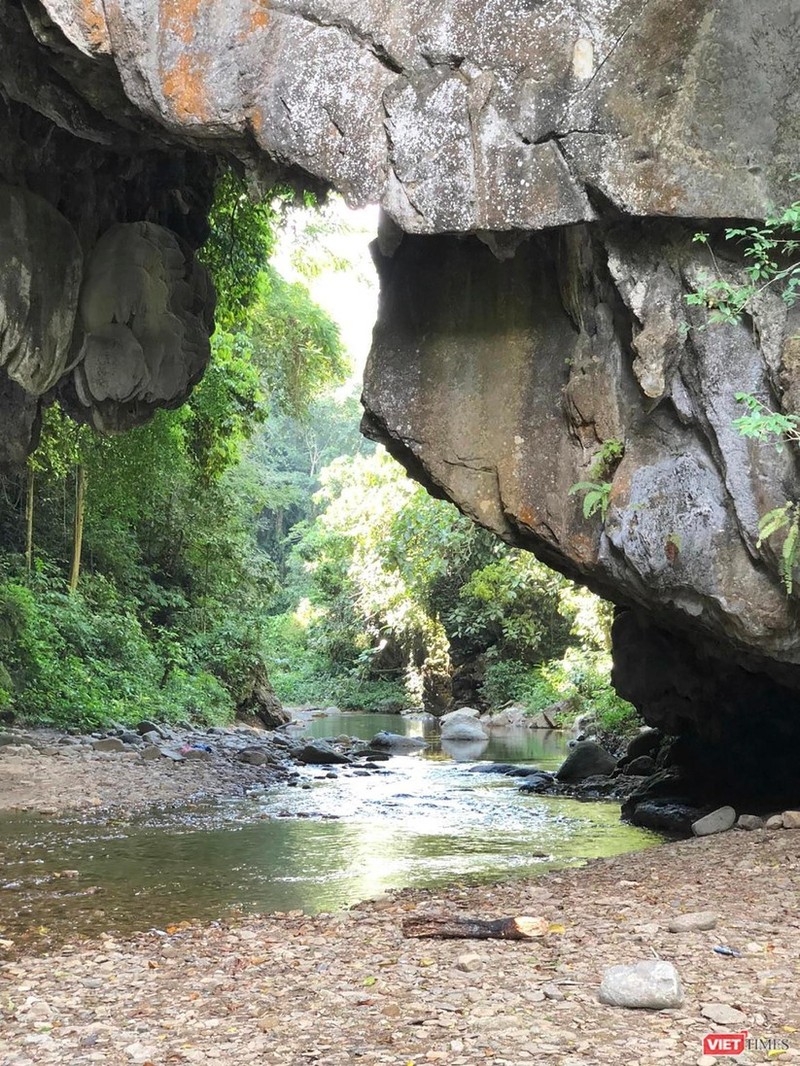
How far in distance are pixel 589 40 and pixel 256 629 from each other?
1544 cm

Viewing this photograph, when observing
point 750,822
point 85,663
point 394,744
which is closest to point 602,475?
point 750,822

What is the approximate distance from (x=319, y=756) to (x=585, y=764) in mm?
4145

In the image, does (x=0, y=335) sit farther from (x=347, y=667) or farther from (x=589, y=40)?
(x=347, y=667)

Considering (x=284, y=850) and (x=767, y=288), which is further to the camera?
(x=284, y=850)

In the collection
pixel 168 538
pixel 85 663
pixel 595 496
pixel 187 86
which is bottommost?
Answer: pixel 85 663

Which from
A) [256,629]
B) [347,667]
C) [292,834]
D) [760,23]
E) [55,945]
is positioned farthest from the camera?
[347,667]

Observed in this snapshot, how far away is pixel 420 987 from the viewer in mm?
4055

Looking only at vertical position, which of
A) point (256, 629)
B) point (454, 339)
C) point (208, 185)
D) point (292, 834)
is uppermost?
point (208, 185)

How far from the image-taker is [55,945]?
17.0 feet

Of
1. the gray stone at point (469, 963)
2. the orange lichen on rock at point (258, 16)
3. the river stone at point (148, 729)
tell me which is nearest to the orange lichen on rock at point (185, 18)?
the orange lichen on rock at point (258, 16)

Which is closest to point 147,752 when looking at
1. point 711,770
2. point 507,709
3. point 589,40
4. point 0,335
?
point 0,335

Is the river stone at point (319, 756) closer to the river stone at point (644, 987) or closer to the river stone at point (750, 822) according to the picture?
the river stone at point (750, 822)

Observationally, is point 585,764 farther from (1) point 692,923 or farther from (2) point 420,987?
(2) point 420,987

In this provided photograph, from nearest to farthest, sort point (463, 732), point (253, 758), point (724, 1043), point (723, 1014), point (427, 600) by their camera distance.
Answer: point (724, 1043)
point (723, 1014)
point (253, 758)
point (463, 732)
point (427, 600)
